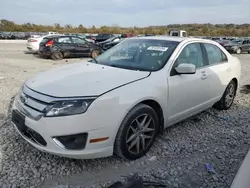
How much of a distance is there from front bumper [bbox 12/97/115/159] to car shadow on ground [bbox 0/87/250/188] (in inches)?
13.2

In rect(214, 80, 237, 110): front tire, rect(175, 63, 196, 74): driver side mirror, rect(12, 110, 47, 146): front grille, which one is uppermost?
rect(175, 63, 196, 74): driver side mirror

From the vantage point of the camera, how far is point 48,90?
2.77 metres

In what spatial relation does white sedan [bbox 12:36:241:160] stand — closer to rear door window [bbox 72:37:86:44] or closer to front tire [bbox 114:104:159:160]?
front tire [bbox 114:104:159:160]

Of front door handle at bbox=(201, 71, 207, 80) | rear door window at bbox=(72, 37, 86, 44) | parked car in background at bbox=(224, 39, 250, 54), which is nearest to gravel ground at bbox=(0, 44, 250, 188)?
front door handle at bbox=(201, 71, 207, 80)

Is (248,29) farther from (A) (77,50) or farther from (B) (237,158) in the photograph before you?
(B) (237,158)

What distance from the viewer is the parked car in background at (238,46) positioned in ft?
76.0

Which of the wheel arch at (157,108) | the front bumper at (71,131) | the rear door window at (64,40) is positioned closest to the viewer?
the front bumper at (71,131)

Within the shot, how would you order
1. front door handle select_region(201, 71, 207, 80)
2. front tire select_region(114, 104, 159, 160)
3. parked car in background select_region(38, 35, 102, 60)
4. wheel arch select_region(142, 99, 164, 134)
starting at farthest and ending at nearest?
parked car in background select_region(38, 35, 102, 60)
front door handle select_region(201, 71, 207, 80)
wheel arch select_region(142, 99, 164, 134)
front tire select_region(114, 104, 159, 160)

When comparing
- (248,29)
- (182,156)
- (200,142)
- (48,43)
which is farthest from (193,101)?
(248,29)

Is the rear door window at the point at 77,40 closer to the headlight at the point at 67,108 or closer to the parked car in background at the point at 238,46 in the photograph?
the headlight at the point at 67,108

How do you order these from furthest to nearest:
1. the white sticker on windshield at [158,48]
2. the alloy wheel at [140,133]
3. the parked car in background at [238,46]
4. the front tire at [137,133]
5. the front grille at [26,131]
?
the parked car in background at [238,46] → the white sticker on windshield at [158,48] → the alloy wheel at [140,133] → the front tire at [137,133] → the front grille at [26,131]

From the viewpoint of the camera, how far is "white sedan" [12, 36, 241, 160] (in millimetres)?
2602

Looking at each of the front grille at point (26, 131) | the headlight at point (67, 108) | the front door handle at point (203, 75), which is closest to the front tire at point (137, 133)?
the headlight at point (67, 108)

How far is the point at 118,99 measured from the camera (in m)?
2.76
